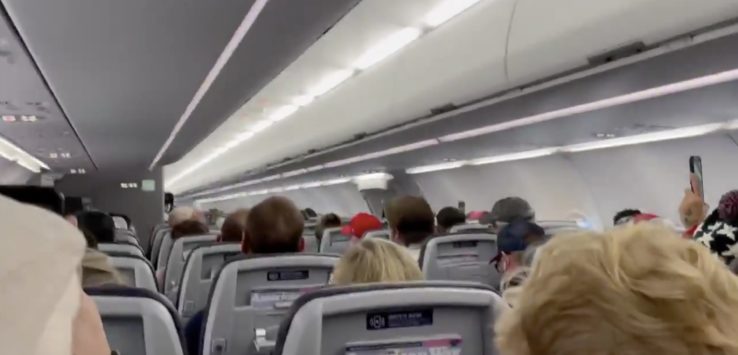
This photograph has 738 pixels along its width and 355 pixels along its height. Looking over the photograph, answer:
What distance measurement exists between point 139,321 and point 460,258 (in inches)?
122

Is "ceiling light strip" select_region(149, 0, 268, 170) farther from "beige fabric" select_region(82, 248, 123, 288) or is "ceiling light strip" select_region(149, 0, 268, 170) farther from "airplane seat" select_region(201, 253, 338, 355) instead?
"beige fabric" select_region(82, 248, 123, 288)

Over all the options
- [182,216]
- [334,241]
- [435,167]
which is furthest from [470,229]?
[435,167]

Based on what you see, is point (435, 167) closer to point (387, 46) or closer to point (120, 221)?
point (387, 46)

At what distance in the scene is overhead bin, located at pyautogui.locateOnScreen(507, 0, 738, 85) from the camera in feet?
13.7

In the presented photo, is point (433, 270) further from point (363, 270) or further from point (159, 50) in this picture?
point (159, 50)

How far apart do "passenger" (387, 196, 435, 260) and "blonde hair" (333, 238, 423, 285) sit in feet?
8.98

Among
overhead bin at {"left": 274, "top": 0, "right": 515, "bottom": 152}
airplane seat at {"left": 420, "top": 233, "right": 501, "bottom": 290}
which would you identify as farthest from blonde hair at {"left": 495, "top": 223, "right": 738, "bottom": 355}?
overhead bin at {"left": 274, "top": 0, "right": 515, "bottom": 152}

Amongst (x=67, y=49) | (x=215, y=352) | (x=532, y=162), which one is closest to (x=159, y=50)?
(x=67, y=49)

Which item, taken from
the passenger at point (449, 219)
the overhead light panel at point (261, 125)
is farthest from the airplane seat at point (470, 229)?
the overhead light panel at point (261, 125)

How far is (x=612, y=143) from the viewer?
984 cm

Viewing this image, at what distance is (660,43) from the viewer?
451cm

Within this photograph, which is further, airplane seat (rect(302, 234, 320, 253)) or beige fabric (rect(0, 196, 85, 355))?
airplane seat (rect(302, 234, 320, 253))

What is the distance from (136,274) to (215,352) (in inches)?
39.4

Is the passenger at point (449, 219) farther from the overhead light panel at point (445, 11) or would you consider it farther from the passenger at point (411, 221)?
the passenger at point (411, 221)
